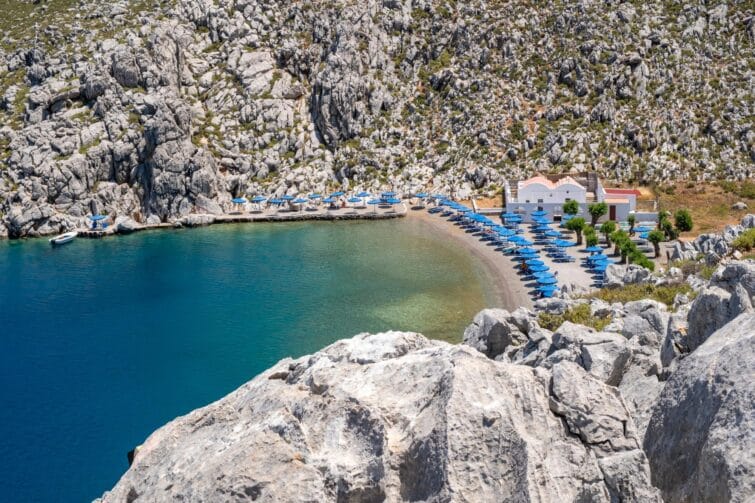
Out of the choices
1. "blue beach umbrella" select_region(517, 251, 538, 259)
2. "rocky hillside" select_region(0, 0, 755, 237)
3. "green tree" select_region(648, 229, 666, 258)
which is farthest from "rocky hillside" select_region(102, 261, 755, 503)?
"rocky hillside" select_region(0, 0, 755, 237)

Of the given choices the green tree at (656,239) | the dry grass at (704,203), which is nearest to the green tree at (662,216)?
the dry grass at (704,203)

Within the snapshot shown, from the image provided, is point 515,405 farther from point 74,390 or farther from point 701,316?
point 74,390

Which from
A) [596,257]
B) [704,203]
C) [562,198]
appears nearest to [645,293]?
[596,257]

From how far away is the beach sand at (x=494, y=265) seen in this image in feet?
178

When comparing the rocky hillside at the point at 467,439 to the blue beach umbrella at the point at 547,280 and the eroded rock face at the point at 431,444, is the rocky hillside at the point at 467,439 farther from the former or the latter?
the blue beach umbrella at the point at 547,280

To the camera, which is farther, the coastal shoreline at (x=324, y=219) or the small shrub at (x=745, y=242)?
the coastal shoreline at (x=324, y=219)

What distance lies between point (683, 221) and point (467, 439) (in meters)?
68.4

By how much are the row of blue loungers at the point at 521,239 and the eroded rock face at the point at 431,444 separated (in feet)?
141

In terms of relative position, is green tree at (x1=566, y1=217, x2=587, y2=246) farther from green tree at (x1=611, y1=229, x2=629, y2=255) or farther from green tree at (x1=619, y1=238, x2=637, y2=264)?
green tree at (x1=619, y1=238, x2=637, y2=264)

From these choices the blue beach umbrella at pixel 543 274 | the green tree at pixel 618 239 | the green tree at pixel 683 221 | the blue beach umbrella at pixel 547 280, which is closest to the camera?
the blue beach umbrella at pixel 547 280

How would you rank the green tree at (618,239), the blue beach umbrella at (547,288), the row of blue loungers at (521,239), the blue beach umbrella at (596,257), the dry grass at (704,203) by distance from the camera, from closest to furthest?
the blue beach umbrella at (547,288), the row of blue loungers at (521,239), the blue beach umbrella at (596,257), the green tree at (618,239), the dry grass at (704,203)

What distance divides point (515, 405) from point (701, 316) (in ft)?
34.8

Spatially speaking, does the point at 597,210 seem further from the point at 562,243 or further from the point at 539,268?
the point at 539,268

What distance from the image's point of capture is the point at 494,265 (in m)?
65.9
